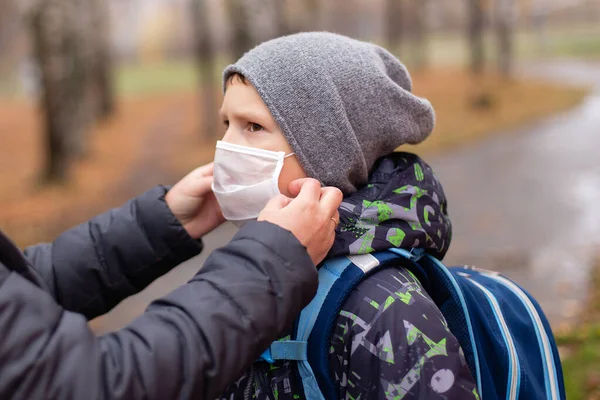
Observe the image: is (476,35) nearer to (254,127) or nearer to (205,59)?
(205,59)

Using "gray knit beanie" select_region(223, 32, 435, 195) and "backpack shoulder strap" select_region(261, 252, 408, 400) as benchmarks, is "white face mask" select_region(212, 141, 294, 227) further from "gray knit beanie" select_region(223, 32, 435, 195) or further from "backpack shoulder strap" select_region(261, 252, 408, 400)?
"backpack shoulder strap" select_region(261, 252, 408, 400)

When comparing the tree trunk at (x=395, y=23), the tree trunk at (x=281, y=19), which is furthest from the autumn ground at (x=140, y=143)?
the tree trunk at (x=395, y=23)

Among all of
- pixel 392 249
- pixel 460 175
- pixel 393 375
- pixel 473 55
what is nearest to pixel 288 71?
pixel 392 249

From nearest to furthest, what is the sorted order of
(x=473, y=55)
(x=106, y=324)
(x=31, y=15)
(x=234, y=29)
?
1. (x=106, y=324)
2. (x=31, y=15)
3. (x=234, y=29)
4. (x=473, y=55)

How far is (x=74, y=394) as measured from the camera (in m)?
1.21

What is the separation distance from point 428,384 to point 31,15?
11.0 meters

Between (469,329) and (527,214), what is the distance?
19.8ft

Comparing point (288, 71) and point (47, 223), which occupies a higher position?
point (288, 71)

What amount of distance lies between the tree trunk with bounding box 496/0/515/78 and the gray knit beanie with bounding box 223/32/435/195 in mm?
20557

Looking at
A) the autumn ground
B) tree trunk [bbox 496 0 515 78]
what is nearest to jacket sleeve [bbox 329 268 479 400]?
the autumn ground

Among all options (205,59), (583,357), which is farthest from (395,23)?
(583,357)

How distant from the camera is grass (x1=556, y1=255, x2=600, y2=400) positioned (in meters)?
3.52

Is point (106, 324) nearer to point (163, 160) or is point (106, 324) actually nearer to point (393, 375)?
point (393, 375)

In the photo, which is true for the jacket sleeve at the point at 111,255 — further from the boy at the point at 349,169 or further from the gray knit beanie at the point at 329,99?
the gray knit beanie at the point at 329,99
